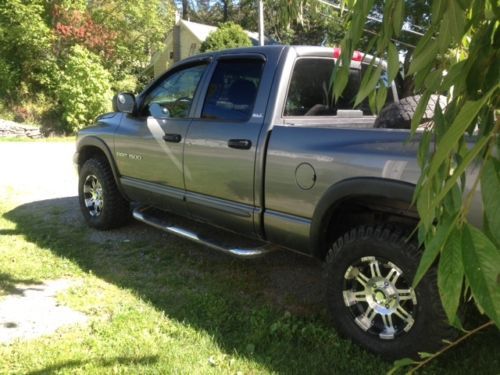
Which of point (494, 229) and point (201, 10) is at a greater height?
point (201, 10)

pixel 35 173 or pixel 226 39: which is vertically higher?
pixel 226 39

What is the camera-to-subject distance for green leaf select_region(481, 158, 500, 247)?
0.72m

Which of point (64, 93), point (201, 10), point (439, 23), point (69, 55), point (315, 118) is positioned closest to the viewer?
point (439, 23)

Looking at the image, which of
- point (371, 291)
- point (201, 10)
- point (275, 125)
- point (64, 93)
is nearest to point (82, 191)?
point (275, 125)

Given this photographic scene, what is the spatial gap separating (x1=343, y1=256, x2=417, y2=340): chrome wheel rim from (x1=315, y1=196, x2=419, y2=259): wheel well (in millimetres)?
275

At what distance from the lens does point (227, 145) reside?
380 centimetres

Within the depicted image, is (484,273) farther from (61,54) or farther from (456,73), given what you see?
(61,54)

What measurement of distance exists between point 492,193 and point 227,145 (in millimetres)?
3139

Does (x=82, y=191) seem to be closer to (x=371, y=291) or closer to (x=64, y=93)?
(x=371, y=291)

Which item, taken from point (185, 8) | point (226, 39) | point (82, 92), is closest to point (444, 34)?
point (82, 92)

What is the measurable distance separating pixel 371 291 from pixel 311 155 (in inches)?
35.2

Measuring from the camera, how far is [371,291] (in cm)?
305

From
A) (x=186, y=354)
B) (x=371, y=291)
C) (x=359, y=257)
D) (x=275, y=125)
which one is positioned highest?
(x=275, y=125)

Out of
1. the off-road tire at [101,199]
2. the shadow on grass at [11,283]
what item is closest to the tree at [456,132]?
the shadow on grass at [11,283]
